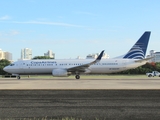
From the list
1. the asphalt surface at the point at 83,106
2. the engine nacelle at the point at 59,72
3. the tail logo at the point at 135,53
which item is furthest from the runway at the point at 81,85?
the tail logo at the point at 135,53

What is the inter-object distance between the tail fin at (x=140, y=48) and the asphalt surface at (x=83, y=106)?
105ft

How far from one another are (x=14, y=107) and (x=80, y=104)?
253 cm

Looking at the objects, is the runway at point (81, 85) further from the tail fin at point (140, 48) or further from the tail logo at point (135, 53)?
the tail fin at point (140, 48)

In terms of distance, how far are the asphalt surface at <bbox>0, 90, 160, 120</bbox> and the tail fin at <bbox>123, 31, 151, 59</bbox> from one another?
105ft

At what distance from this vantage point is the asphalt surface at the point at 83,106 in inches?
332

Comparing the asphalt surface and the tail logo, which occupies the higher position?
the tail logo

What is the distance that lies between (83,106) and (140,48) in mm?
36228

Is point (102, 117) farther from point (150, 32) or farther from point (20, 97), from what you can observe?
point (150, 32)

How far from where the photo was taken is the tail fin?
4412 cm

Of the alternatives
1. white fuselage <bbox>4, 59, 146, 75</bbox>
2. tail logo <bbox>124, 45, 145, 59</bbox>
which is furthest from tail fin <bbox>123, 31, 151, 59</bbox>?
white fuselage <bbox>4, 59, 146, 75</bbox>

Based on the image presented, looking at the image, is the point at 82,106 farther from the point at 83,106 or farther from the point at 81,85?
the point at 81,85

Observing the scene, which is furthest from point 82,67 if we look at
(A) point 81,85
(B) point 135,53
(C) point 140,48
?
(A) point 81,85

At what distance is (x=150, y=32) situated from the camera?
45.0 m

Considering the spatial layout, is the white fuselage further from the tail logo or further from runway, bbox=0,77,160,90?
runway, bbox=0,77,160,90
